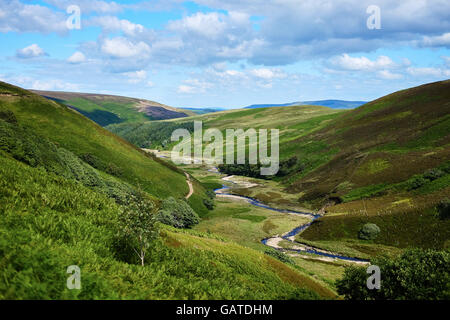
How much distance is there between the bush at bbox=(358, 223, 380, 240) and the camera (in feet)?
259

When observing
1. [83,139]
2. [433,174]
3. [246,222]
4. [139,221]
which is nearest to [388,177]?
[433,174]

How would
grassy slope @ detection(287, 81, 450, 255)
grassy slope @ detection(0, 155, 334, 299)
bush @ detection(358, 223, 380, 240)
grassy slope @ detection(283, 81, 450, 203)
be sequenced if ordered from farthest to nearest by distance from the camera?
grassy slope @ detection(283, 81, 450, 203) < bush @ detection(358, 223, 380, 240) < grassy slope @ detection(287, 81, 450, 255) < grassy slope @ detection(0, 155, 334, 299)

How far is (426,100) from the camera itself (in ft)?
602

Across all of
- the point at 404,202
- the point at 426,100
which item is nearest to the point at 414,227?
the point at 404,202

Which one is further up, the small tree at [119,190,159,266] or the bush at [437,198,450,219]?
the small tree at [119,190,159,266]

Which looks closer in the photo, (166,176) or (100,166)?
(100,166)

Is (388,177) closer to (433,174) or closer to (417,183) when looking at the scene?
(417,183)

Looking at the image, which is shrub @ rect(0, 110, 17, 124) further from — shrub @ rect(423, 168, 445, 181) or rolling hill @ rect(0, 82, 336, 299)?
shrub @ rect(423, 168, 445, 181)

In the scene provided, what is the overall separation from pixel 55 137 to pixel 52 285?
95872 mm

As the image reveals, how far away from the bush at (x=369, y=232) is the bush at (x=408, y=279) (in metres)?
46.7

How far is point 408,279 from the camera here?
102 ft

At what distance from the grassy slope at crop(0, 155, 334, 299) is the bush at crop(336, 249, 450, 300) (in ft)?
24.4

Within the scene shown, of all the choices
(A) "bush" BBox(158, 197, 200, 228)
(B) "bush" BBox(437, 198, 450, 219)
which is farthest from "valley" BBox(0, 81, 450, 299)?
(B) "bush" BBox(437, 198, 450, 219)

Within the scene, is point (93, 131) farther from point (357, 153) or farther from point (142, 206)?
point (357, 153)
